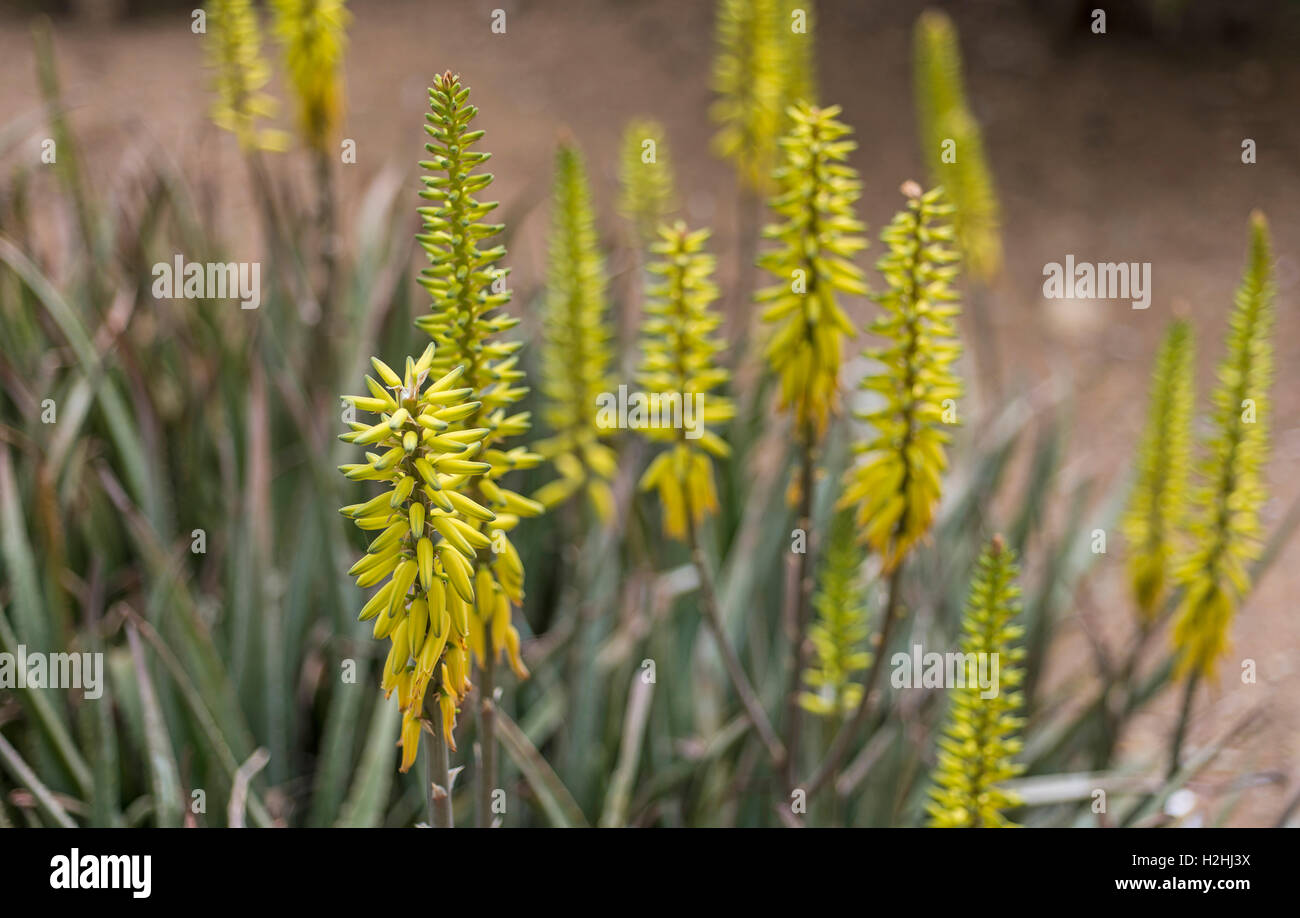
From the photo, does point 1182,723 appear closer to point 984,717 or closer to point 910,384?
point 984,717

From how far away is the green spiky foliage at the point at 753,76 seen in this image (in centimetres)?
333

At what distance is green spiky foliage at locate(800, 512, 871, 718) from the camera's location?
2.09 m

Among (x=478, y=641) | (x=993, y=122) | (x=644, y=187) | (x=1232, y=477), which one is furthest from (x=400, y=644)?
(x=993, y=122)

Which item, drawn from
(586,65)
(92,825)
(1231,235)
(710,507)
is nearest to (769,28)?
(710,507)

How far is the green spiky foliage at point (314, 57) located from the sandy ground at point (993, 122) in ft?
6.43

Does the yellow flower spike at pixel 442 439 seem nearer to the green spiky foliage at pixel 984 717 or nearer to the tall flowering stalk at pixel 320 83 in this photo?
the green spiky foliage at pixel 984 717

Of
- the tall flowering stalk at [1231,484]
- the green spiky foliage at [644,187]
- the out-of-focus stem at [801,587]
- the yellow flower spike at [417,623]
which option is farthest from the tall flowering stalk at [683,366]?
the green spiky foliage at [644,187]

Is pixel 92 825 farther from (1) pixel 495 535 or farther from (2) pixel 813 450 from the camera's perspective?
(2) pixel 813 450

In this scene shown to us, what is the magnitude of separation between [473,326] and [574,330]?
3.01 ft

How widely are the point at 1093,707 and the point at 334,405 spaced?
1984mm

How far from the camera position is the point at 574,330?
7.64 ft

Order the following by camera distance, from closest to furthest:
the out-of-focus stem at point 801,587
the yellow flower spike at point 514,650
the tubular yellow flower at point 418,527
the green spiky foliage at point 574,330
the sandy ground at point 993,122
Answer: the tubular yellow flower at point 418,527, the yellow flower spike at point 514,650, the out-of-focus stem at point 801,587, the green spiky foliage at point 574,330, the sandy ground at point 993,122

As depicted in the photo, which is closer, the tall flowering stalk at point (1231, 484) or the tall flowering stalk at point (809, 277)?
the tall flowering stalk at point (809, 277)
